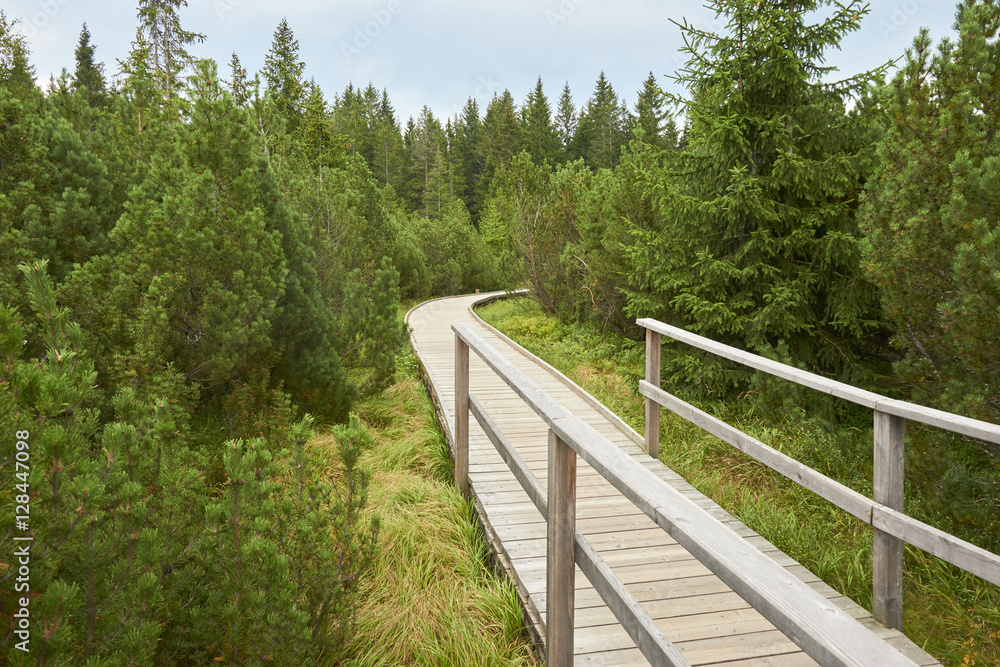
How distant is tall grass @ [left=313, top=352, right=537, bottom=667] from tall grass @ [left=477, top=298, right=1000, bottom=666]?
2021 millimetres

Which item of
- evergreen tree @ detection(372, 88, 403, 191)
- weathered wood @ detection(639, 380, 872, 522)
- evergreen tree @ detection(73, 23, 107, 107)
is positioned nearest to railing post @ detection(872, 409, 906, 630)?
weathered wood @ detection(639, 380, 872, 522)

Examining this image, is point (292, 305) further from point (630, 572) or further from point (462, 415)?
point (630, 572)

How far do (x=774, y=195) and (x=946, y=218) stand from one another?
326 centimetres

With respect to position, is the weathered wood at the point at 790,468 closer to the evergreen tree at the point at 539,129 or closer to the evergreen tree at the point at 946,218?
the evergreen tree at the point at 946,218

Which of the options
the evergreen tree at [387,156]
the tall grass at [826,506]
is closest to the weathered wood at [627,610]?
the tall grass at [826,506]

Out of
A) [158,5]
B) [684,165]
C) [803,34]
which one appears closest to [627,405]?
[684,165]

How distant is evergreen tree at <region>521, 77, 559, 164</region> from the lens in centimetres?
4806

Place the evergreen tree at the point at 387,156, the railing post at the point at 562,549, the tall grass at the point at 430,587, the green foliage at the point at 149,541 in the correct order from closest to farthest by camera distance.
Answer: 1. the green foliage at the point at 149,541
2. the railing post at the point at 562,549
3. the tall grass at the point at 430,587
4. the evergreen tree at the point at 387,156

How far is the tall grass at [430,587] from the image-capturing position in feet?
10.0

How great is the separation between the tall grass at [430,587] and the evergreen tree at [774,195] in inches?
143

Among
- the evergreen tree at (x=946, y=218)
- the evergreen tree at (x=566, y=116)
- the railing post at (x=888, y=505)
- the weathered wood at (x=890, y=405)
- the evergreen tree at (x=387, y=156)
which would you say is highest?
the evergreen tree at (x=566, y=116)

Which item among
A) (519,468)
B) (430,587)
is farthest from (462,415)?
(430,587)

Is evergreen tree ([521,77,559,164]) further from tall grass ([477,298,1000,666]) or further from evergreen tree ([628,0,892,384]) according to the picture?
tall grass ([477,298,1000,666])

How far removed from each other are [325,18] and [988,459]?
51.7 ft
